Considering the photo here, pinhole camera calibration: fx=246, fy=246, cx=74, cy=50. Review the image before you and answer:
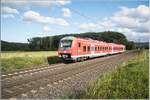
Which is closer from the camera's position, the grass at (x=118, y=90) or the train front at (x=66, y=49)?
the grass at (x=118, y=90)

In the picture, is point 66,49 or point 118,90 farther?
point 66,49

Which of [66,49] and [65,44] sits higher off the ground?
[65,44]

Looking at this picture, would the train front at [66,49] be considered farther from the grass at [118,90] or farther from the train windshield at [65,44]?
the grass at [118,90]

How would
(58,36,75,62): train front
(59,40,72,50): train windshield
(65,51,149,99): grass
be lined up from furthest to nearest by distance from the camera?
1. (59,40,72,50): train windshield
2. (58,36,75,62): train front
3. (65,51,149,99): grass

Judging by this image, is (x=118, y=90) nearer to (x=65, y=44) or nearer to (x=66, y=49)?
(x=66, y=49)

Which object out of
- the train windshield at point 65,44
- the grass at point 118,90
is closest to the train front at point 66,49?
the train windshield at point 65,44

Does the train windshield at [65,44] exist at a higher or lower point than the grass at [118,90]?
higher

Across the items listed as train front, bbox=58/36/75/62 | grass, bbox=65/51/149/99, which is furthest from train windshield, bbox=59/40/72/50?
grass, bbox=65/51/149/99

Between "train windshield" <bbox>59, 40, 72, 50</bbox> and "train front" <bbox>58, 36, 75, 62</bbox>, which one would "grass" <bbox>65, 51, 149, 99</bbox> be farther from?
"train windshield" <bbox>59, 40, 72, 50</bbox>

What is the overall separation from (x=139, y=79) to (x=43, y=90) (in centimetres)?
425

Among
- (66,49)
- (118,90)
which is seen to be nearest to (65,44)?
(66,49)

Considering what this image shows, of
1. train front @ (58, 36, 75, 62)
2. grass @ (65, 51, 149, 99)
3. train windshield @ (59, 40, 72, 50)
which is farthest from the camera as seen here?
train windshield @ (59, 40, 72, 50)

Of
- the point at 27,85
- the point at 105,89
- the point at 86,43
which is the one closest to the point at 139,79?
the point at 105,89

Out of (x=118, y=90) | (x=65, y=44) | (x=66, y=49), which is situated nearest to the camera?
(x=118, y=90)
